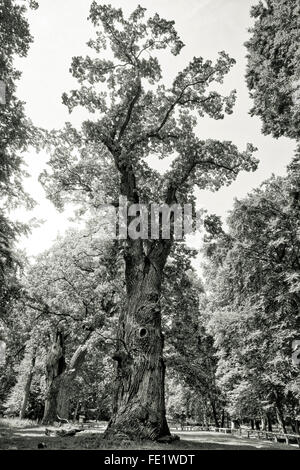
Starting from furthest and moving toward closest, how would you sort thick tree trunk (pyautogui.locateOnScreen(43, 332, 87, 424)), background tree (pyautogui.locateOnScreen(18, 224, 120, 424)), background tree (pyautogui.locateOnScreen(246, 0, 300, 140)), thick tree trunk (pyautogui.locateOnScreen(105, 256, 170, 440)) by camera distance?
background tree (pyautogui.locateOnScreen(18, 224, 120, 424)) < thick tree trunk (pyautogui.locateOnScreen(43, 332, 87, 424)) < background tree (pyautogui.locateOnScreen(246, 0, 300, 140)) < thick tree trunk (pyautogui.locateOnScreen(105, 256, 170, 440))

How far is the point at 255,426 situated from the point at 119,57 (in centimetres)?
5774

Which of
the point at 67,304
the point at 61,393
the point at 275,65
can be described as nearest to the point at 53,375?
the point at 61,393

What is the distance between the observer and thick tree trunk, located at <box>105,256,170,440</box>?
7777mm

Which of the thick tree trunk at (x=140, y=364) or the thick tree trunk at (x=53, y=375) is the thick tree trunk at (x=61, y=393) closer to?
the thick tree trunk at (x=53, y=375)

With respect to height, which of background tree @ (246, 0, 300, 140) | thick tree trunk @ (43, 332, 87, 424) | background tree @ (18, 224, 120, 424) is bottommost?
thick tree trunk @ (43, 332, 87, 424)

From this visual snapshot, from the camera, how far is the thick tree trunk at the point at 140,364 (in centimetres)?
778

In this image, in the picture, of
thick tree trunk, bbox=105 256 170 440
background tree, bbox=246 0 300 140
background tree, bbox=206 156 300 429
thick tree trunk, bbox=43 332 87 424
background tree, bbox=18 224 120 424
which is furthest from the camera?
background tree, bbox=18 224 120 424

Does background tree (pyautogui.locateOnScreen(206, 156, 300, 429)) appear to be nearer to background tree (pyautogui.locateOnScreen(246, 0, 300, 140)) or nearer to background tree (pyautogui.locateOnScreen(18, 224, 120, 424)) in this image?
background tree (pyautogui.locateOnScreen(246, 0, 300, 140))

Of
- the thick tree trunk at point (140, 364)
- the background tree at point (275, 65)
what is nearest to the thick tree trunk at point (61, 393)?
the thick tree trunk at point (140, 364)

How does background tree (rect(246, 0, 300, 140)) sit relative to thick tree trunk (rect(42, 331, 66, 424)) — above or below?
above

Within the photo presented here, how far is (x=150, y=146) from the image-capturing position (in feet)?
42.7

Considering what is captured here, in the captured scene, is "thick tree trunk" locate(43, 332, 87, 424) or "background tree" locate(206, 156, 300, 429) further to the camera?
"thick tree trunk" locate(43, 332, 87, 424)

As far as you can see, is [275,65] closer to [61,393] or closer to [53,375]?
[61,393]

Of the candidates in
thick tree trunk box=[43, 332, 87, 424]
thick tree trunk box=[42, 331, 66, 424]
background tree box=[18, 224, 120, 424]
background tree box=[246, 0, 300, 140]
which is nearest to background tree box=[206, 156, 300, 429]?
background tree box=[246, 0, 300, 140]
